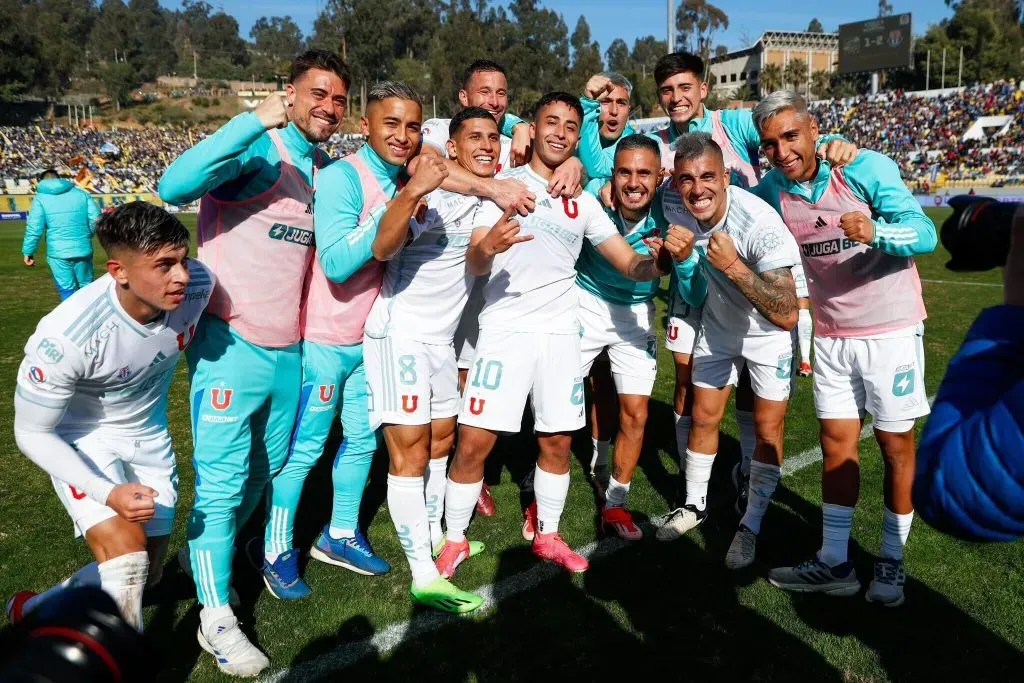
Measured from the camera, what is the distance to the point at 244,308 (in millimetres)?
3707

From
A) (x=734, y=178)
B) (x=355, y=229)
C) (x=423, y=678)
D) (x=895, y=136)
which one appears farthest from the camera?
(x=895, y=136)

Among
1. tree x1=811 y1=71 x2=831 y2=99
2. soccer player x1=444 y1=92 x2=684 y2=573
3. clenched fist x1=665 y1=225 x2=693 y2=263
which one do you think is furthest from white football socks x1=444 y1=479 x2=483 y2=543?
tree x1=811 y1=71 x2=831 y2=99

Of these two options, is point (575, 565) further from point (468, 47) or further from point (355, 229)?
point (468, 47)

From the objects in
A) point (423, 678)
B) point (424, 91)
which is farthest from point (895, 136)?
point (423, 678)

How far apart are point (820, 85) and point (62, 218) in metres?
81.9

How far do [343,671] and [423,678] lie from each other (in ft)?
1.21

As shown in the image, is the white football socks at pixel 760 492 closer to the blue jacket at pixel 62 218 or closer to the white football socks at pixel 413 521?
the white football socks at pixel 413 521

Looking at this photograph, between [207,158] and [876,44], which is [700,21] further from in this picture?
[207,158]

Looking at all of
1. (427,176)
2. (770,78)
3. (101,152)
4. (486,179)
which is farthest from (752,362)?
(770,78)

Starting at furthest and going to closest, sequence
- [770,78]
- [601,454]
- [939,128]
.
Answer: [770,78] → [939,128] → [601,454]

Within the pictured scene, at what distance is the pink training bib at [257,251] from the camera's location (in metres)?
3.69

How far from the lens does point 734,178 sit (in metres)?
5.41

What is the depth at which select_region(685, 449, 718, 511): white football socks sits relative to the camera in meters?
4.93

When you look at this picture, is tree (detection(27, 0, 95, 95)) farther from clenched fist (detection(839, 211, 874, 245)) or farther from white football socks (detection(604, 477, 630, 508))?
clenched fist (detection(839, 211, 874, 245))
